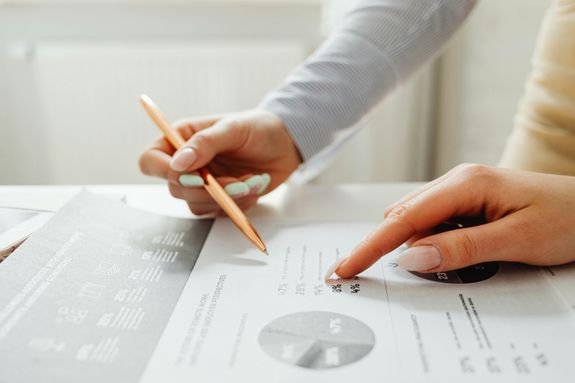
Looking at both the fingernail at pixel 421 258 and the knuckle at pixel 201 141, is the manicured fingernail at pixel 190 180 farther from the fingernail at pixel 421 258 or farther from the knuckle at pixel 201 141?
the fingernail at pixel 421 258

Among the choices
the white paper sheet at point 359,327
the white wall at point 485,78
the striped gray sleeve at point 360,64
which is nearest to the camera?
the white paper sheet at point 359,327

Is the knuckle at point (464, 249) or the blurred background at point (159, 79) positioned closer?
the knuckle at point (464, 249)

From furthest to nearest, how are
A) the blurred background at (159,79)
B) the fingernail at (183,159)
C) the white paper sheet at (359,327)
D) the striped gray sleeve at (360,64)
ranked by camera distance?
1. the blurred background at (159,79)
2. the striped gray sleeve at (360,64)
3. the fingernail at (183,159)
4. the white paper sheet at (359,327)

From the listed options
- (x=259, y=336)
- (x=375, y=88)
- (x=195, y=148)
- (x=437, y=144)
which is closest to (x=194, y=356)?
(x=259, y=336)

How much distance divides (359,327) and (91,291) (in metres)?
0.18

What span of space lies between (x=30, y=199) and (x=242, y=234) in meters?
0.22

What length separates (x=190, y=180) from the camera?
57cm

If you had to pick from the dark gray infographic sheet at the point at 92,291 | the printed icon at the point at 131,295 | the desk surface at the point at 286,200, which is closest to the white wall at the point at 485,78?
the desk surface at the point at 286,200

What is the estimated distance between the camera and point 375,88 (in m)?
0.70

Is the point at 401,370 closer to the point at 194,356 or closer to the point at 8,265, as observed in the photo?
the point at 194,356

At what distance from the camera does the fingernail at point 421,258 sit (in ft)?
1.37

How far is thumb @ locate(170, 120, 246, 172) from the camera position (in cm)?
56

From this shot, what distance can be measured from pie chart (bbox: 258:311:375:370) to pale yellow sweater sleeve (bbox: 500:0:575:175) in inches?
13.5

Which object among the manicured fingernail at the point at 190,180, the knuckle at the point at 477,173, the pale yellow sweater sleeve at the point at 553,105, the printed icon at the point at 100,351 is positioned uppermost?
the pale yellow sweater sleeve at the point at 553,105
